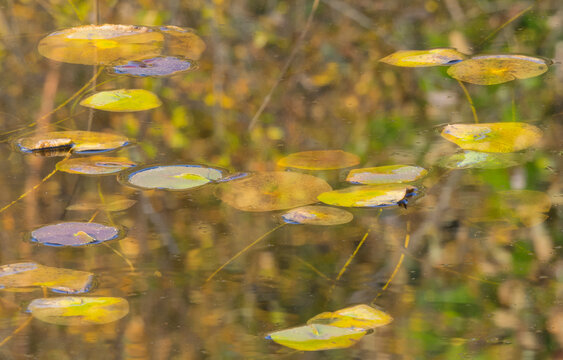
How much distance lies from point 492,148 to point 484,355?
52 centimetres

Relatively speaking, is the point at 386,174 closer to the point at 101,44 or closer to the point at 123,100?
the point at 123,100

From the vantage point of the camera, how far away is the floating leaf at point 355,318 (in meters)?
0.83

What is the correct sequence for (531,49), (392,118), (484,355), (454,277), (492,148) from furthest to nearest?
1. (531,49)
2. (392,118)
3. (492,148)
4. (454,277)
5. (484,355)

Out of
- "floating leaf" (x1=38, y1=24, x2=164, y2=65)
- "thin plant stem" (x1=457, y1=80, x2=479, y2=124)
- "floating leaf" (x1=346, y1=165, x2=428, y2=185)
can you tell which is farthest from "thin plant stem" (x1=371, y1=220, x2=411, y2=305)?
"floating leaf" (x1=38, y1=24, x2=164, y2=65)

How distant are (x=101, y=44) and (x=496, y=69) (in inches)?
30.4

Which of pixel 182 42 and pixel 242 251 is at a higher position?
pixel 182 42

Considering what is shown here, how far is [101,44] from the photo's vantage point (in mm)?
1745

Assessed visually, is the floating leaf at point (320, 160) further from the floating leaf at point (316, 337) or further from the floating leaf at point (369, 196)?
the floating leaf at point (316, 337)

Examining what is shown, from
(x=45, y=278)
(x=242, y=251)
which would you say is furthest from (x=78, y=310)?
(x=242, y=251)

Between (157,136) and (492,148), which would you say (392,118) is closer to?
(492,148)

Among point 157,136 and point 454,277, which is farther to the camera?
point 157,136

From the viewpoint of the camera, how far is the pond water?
83 centimetres

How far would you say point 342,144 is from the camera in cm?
129

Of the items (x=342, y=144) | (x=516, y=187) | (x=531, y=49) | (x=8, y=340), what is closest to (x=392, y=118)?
(x=342, y=144)
